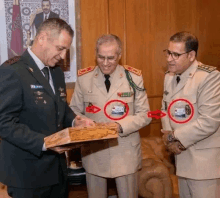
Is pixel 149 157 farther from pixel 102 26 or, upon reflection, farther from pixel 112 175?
pixel 102 26

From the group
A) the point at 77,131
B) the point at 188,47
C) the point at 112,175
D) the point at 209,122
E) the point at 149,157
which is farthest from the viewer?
the point at 149,157

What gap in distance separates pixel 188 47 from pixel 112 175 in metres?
1.18

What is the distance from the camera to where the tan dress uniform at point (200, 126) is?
2154mm

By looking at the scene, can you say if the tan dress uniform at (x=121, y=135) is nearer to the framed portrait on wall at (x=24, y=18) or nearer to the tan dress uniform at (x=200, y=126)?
the tan dress uniform at (x=200, y=126)

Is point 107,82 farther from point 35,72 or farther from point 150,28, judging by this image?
point 150,28

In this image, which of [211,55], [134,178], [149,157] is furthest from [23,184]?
[211,55]

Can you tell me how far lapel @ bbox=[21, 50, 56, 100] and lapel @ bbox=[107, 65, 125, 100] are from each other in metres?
0.73

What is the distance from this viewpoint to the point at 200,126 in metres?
2.16

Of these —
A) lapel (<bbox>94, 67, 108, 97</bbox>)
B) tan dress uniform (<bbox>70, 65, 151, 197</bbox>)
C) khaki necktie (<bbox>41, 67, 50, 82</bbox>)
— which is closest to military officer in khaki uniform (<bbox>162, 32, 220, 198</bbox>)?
tan dress uniform (<bbox>70, 65, 151, 197</bbox>)

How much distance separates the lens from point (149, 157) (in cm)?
354

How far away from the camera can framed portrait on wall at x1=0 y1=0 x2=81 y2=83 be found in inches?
132

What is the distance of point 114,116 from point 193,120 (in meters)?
0.64

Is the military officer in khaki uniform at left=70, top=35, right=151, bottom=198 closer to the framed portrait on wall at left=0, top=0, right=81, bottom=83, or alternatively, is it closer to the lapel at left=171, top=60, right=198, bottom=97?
the lapel at left=171, top=60, right=198, bottom=97

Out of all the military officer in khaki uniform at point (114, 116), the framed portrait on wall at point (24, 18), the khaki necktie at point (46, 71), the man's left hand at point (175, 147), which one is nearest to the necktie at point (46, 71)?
the khaki necktie at point (46, 71)
